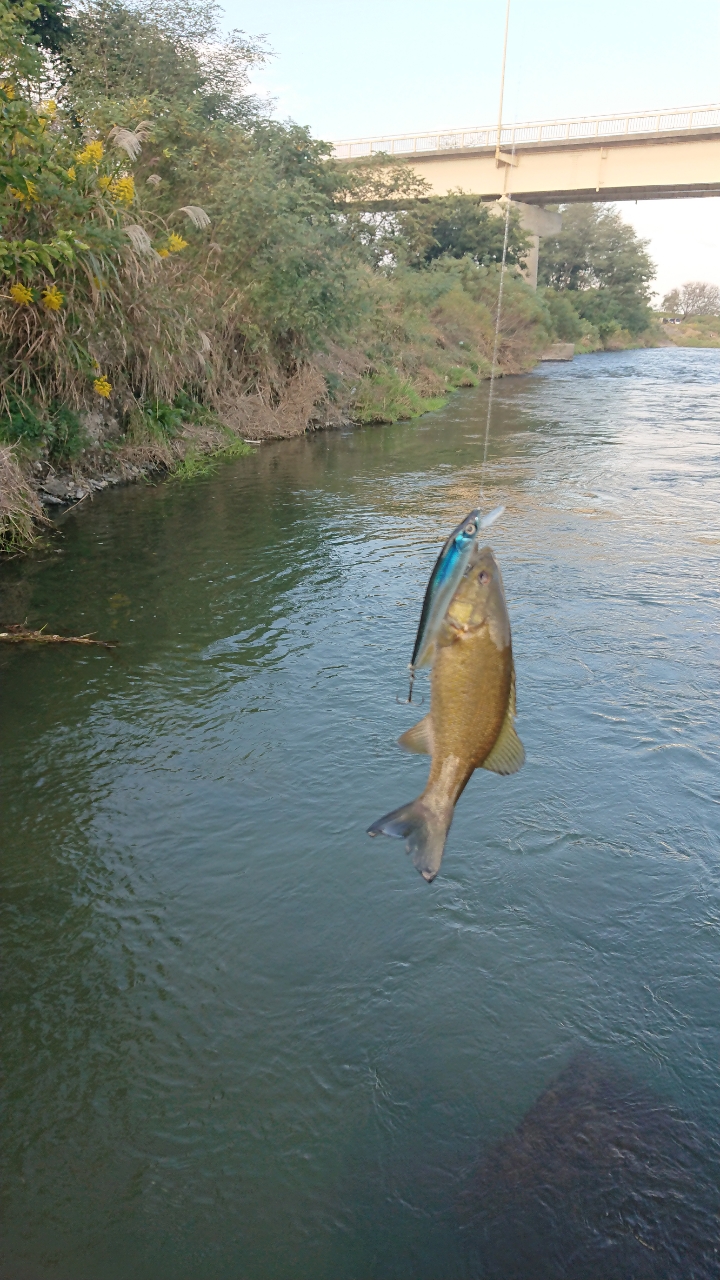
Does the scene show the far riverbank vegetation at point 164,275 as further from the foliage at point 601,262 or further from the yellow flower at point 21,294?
the foliage at point 601,262

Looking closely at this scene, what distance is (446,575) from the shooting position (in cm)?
209

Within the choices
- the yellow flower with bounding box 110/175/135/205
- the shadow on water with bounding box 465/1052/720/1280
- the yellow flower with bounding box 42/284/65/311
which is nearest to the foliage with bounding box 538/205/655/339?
the yellow flower with bounding box 110/175/135/205

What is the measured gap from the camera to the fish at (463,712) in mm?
2133

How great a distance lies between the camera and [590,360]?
44.7 m

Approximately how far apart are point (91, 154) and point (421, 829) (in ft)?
35.7

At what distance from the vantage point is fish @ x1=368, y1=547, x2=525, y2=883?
2.13m

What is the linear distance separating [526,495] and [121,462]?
5370 mm

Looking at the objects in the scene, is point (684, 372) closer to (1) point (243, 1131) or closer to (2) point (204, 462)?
(2) point (204, 462)

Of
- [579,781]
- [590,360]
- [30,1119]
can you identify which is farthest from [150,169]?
[590,360]

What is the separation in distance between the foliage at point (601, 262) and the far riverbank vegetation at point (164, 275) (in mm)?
37456

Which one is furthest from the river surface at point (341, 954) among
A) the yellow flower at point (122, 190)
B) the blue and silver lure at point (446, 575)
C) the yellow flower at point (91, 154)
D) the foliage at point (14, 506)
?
the yellow flower at point (122, 190)

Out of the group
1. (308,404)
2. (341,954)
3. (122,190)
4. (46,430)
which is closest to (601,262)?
Result: (308,404)

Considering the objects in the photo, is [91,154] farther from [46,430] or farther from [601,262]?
[601,262]

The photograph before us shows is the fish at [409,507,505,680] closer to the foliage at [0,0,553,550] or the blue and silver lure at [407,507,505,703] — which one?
the blue and silver lure at [407,507,505,703]
